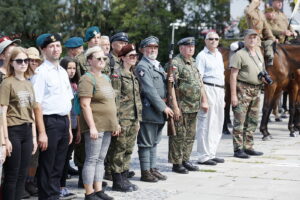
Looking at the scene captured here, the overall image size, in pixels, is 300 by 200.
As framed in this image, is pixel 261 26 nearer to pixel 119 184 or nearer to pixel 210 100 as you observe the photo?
pixel 210 100

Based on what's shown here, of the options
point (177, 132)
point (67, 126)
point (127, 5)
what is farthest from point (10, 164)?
point (127, 5)

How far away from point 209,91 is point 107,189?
2.75 meters

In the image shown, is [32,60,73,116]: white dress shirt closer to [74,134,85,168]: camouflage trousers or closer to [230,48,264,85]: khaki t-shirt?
[74,134,85,168]: camouflage trousers

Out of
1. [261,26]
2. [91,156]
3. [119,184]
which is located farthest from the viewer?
[261,26]

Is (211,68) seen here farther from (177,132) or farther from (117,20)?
(117,20)

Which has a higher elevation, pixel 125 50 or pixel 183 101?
pixel 125 50

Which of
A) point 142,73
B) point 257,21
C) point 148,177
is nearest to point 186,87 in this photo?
point 142,73

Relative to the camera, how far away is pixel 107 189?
815 cm

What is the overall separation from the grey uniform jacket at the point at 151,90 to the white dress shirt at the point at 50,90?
1.75m

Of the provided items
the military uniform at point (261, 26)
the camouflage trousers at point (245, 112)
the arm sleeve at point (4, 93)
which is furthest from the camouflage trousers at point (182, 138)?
the military uniform at point (261, 26)

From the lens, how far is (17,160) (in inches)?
247

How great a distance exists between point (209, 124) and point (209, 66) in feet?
2.94

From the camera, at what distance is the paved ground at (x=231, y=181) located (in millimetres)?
7809

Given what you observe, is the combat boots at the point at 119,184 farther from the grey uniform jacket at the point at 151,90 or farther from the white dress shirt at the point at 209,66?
the white dress shirt at the point at 209,66
